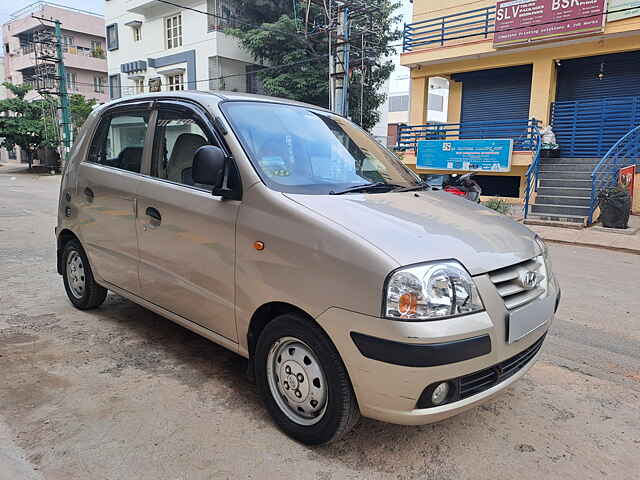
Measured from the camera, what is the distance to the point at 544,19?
46.7 feet

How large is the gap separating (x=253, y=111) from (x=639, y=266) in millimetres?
6808

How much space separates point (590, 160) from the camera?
13.6 metres

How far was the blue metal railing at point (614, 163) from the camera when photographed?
11445 mm

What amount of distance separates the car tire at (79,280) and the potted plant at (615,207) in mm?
10087

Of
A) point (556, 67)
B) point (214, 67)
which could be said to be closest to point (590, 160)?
point (556, 67)

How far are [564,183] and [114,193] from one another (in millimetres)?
12435

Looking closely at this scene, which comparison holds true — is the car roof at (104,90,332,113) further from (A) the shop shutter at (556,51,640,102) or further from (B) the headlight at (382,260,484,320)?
(A) the shop shutter at (556,51,640,102)

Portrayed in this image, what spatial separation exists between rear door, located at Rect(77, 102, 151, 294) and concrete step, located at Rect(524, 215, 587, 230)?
995cm

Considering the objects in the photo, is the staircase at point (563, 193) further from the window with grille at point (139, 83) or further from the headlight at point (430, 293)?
the window with grille at point (139, 83)

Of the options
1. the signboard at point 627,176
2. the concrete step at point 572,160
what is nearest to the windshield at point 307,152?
the signboard at point 627,176

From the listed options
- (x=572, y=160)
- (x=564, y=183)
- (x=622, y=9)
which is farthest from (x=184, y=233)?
(x=622, y=9)

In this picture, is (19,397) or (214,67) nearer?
(19,397)

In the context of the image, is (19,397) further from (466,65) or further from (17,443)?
(466,65)

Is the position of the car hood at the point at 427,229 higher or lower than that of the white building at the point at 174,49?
lower
